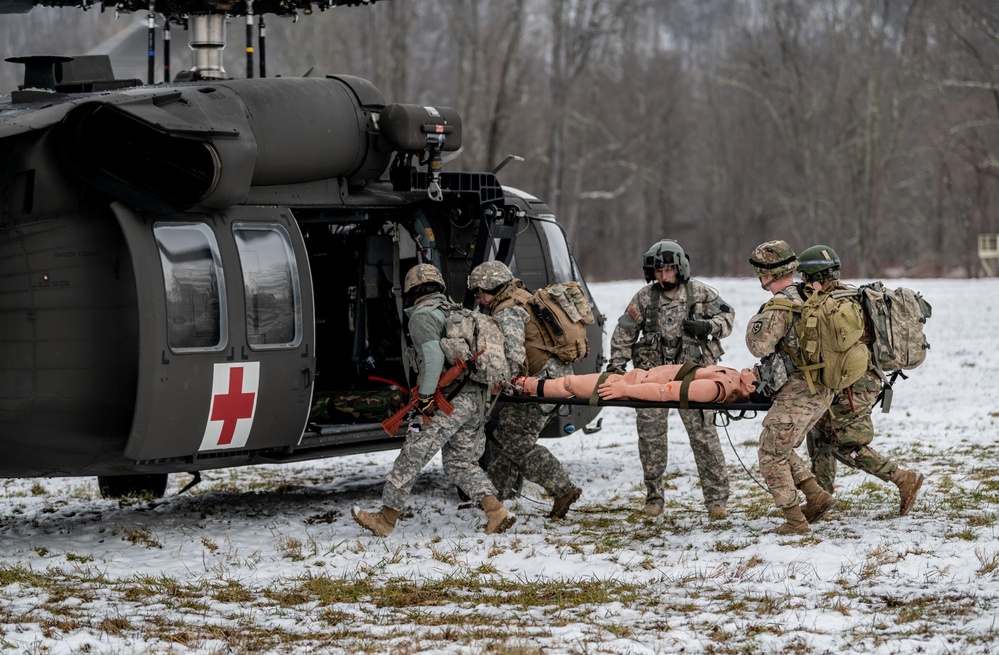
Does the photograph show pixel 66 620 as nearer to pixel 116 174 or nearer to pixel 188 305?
pixel 188 305

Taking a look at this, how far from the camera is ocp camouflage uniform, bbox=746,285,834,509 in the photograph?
25.9 feet

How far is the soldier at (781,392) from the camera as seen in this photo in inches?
311

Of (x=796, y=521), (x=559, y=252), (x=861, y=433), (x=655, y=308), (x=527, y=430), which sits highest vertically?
(x=559, y=252)

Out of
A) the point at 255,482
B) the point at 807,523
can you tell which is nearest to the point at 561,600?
the point at 807,523

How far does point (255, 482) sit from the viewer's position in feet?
38.1

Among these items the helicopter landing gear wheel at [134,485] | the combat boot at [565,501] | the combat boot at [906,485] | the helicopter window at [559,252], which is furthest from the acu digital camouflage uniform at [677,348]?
the helicopter landing gear wheel at [134,485]

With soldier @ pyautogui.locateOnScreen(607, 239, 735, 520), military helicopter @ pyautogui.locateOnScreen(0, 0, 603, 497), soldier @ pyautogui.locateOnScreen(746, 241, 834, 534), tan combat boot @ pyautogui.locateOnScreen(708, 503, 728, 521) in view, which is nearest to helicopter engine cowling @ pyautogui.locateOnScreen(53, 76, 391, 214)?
military helicopter @ pyautogui.locateOnScreen(0, 0, 603, 497)

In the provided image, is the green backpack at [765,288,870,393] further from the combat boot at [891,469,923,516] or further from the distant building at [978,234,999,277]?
the distant building at [978,234,999,277]

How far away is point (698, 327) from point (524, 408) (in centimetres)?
136

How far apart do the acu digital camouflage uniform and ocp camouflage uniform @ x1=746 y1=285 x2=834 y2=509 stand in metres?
0.84

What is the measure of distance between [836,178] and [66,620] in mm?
43503

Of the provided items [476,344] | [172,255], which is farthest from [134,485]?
[476,344]

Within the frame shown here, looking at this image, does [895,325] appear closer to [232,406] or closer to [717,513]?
[717,513]

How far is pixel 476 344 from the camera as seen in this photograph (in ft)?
28.0
